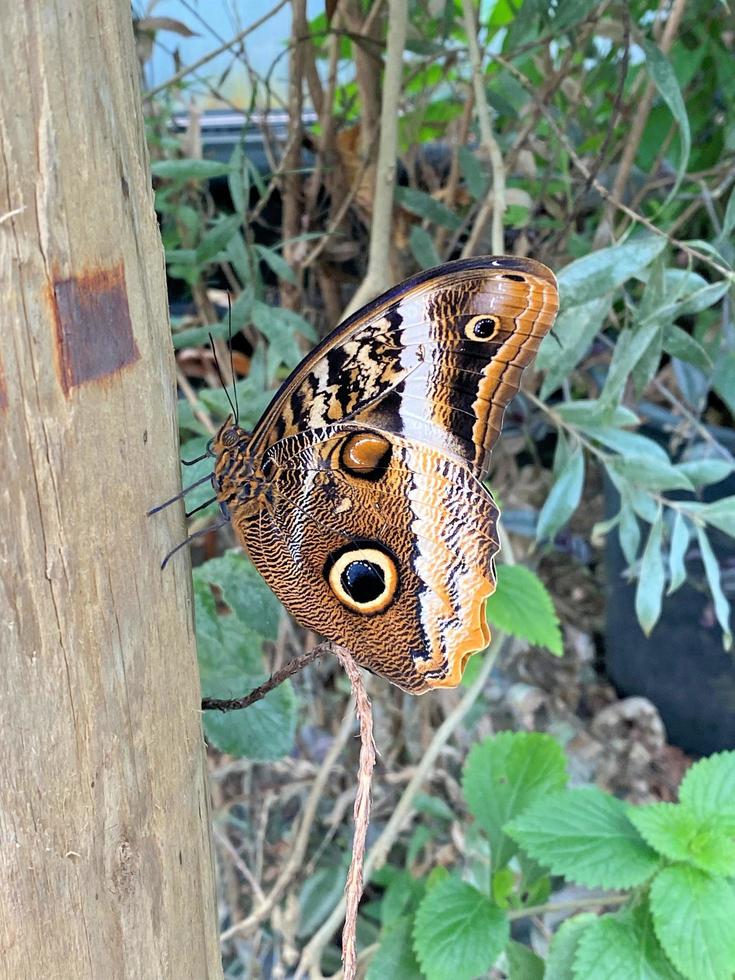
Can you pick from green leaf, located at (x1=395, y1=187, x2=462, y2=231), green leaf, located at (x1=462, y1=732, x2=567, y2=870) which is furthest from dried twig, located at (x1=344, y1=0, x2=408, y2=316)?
green leaf, located at (x1=462, y1=732, x2=567, y2=870)

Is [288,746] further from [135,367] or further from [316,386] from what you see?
[135,367]

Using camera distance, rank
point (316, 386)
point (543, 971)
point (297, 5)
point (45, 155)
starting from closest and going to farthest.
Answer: point (45, 155)
point (316, 386)
point (543, 971)
point (297, 5)

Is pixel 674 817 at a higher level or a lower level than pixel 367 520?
lower

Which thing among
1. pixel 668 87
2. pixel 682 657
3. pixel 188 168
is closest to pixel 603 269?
pixel 668 87

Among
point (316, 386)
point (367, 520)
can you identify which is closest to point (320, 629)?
point (367, 520)

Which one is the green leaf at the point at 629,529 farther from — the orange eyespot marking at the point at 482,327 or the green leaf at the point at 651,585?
the orange eyespot marking at the point at 482,327

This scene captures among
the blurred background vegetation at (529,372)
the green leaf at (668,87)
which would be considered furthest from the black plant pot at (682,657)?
the green leaf at (668,87)

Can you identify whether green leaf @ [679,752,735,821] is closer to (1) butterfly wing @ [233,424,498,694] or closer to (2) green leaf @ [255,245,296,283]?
(1) butterfly wing @ [233,424,498,694]
